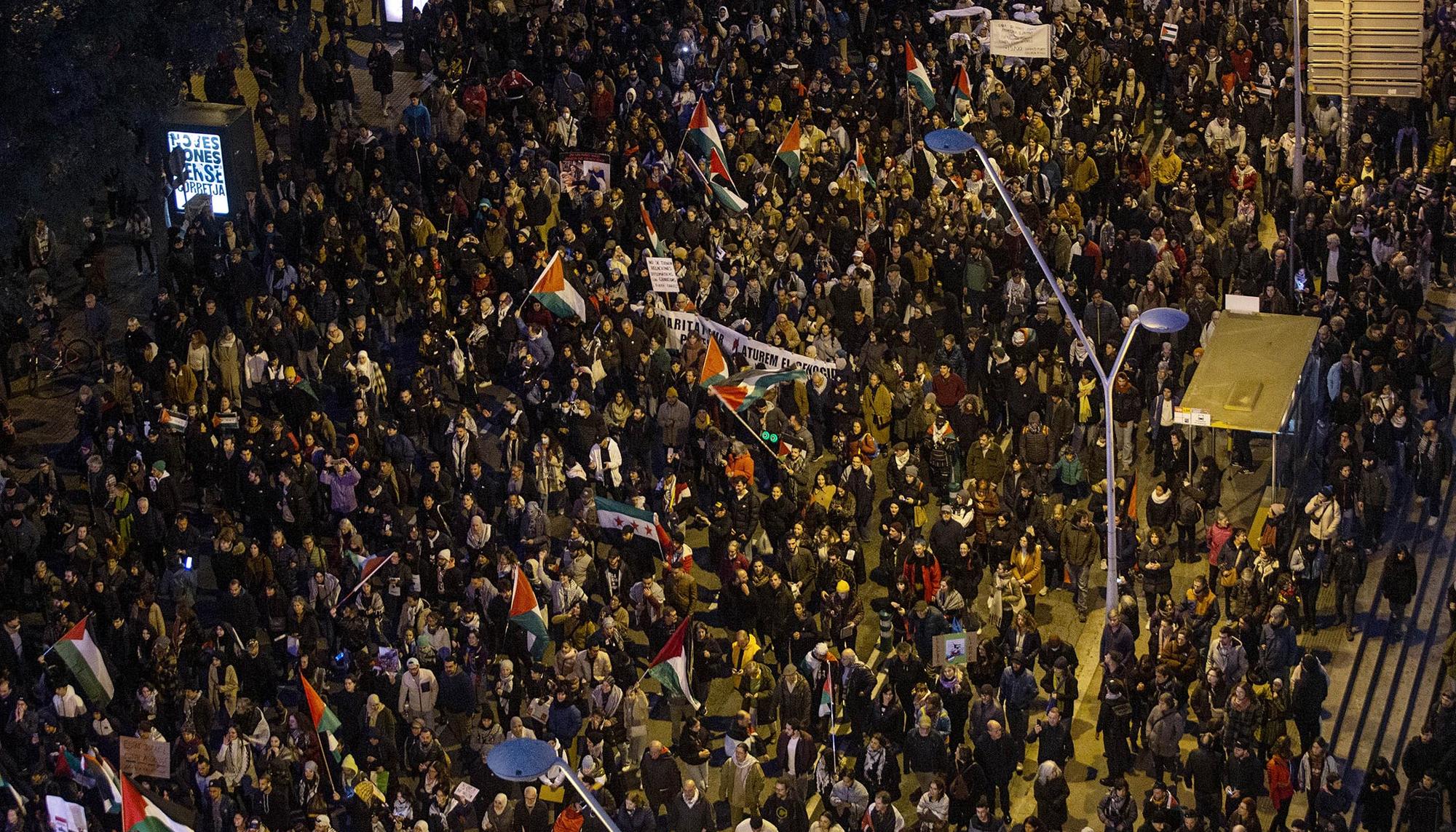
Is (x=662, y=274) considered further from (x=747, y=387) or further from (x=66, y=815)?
(x=66, y=815)

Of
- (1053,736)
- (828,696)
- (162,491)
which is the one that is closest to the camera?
(1053,736)

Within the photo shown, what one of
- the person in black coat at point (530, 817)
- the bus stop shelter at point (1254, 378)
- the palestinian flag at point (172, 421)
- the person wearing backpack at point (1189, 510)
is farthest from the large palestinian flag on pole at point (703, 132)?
the person in black coat at point (530, 817)

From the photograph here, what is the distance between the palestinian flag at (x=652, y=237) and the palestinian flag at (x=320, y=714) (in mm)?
11015

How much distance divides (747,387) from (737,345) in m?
1.23

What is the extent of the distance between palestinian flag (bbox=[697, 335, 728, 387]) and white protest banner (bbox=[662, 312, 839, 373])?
515mm

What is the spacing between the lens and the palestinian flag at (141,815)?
26.9 m

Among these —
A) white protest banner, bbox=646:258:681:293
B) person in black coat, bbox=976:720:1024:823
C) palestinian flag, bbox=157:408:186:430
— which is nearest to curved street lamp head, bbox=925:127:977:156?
white protest banner, bbox=646:258:681:293

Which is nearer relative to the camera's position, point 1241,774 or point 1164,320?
point 1241,774

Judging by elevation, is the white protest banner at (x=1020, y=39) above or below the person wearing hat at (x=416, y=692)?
above

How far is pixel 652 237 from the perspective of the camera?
38438 millimetres

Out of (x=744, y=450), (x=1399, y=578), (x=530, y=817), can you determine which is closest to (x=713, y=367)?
(x=744, y=450)

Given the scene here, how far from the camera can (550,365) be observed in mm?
36156

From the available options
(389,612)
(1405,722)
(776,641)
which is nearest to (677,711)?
(776,641)

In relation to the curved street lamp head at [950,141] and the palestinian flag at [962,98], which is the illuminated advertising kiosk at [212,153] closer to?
the palestinian flag at [962,98]
